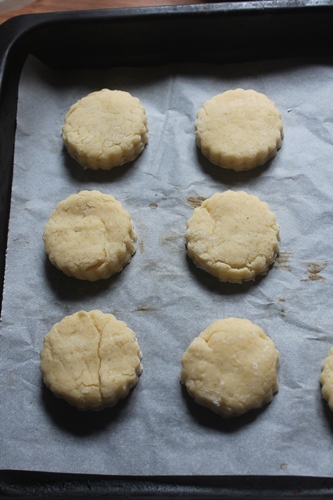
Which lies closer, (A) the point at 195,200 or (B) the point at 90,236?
(B) the point at 90,236

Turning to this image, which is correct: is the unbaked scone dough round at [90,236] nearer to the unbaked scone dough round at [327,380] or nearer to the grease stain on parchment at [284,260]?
the grease stain on parchment at [284,260]

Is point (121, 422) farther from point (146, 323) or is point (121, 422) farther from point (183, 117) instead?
point (183, 117)

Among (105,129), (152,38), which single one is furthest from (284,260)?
(152,38)

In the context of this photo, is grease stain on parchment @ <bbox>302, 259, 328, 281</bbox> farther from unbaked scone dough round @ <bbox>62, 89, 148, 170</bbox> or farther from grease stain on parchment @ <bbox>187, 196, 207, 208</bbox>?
unbaked scone dough round @ <bbox>62, 89, 148, 170</bbox>

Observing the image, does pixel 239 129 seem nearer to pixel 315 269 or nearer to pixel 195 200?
pixel 195 200

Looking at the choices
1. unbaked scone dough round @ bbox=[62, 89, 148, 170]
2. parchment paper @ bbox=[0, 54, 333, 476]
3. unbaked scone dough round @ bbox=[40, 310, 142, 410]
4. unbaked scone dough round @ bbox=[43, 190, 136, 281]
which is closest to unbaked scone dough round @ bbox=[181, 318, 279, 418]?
parchment paper @ bbox=[0, 54, 333, 476]

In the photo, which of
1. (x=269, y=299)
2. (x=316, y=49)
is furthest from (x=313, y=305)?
(x=316, y=49)
